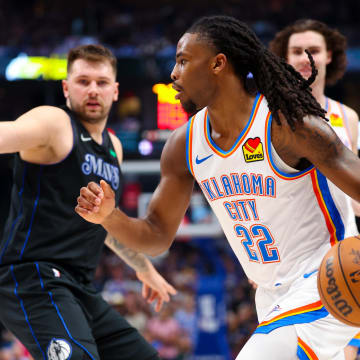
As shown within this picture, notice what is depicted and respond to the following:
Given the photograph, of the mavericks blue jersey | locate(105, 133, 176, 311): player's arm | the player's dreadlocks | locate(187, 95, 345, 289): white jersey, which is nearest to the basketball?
locate(187, 95, 345, 289): white jersey

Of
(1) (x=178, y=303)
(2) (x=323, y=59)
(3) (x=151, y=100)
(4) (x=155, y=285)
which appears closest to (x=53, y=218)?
(4) (x=155, y=285)

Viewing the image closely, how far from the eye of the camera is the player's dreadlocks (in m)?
2.70

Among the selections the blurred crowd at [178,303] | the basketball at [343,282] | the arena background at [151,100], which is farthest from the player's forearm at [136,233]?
the blurred crowd at [178,303]

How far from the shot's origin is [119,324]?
3.42 meters

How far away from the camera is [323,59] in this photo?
4.06 m

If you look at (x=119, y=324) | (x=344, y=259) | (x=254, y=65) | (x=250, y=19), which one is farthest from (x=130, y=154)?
(x=344, y=259)

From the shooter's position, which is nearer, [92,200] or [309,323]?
[309,323]

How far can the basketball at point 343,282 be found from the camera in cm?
225

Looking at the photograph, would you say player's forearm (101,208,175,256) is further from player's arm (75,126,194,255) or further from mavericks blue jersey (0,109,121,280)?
mavericks blue jersey (0,109,121,280)

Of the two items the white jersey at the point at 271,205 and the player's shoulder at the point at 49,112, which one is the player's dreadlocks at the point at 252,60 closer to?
the white jersey at the point at 271,205

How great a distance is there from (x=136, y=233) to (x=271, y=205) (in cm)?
65

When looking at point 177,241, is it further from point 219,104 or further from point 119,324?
point 219,104

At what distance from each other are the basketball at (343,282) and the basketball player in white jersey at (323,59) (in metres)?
Result: 1.25

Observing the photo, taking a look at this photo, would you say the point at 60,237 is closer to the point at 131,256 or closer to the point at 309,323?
the point at 131,256
